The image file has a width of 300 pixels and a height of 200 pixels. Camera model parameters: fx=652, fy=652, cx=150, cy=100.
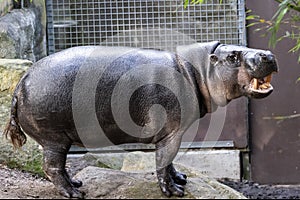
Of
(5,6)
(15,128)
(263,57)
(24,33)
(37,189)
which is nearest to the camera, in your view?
(263,57)

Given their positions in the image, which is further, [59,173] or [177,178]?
[177,178]

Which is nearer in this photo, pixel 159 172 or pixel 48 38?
pixel 159 172

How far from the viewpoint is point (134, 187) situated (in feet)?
10.9

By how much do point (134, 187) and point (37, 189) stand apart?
1.77ft

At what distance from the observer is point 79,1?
5.35 m

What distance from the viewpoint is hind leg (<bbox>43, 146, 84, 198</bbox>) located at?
10.5ft

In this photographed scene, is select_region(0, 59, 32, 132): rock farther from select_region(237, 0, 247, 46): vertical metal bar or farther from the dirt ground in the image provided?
select_region(237, 0, 247, 46): vertical metal bar

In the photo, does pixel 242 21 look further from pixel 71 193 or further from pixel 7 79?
pixel 71 193

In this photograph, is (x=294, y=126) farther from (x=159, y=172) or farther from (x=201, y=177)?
(x=159, y=172)

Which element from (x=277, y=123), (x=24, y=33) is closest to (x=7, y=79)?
(x=24, y=33)

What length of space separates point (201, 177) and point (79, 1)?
224cm

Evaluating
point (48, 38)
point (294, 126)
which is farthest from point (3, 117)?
point (294, 126)

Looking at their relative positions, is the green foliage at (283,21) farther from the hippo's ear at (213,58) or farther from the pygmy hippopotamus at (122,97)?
the hippo's ear at (213,58)

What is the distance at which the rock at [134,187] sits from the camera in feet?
10.7
